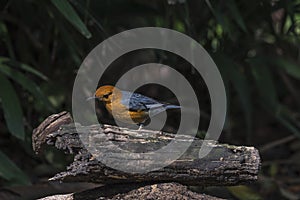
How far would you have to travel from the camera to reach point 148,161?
176 centimetres

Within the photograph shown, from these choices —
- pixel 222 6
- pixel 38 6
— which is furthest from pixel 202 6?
pixel 38 6

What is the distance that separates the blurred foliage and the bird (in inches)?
13.7

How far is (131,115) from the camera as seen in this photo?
240 centimetres

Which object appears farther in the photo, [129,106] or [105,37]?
[105,37]

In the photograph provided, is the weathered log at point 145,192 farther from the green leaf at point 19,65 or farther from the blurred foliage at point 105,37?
the green leaf at point 19,65

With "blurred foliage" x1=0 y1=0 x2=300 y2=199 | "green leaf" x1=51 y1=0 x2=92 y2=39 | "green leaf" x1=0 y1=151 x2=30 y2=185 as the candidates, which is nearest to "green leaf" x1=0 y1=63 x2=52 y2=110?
"blurred foliage" x1=0 y1=0 x2=300 y2=199

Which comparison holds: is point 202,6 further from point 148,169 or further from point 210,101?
point 148,169

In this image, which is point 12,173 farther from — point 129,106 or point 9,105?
point 129,106

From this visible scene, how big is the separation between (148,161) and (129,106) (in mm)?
669

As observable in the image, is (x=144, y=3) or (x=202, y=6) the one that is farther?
(x=144, y=3)

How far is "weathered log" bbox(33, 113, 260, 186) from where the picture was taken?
1.76 meters

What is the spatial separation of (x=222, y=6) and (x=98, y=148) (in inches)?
60.7

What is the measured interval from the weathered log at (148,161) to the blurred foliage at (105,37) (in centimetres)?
95

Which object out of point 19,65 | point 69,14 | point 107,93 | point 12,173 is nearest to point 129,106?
point 107,93
